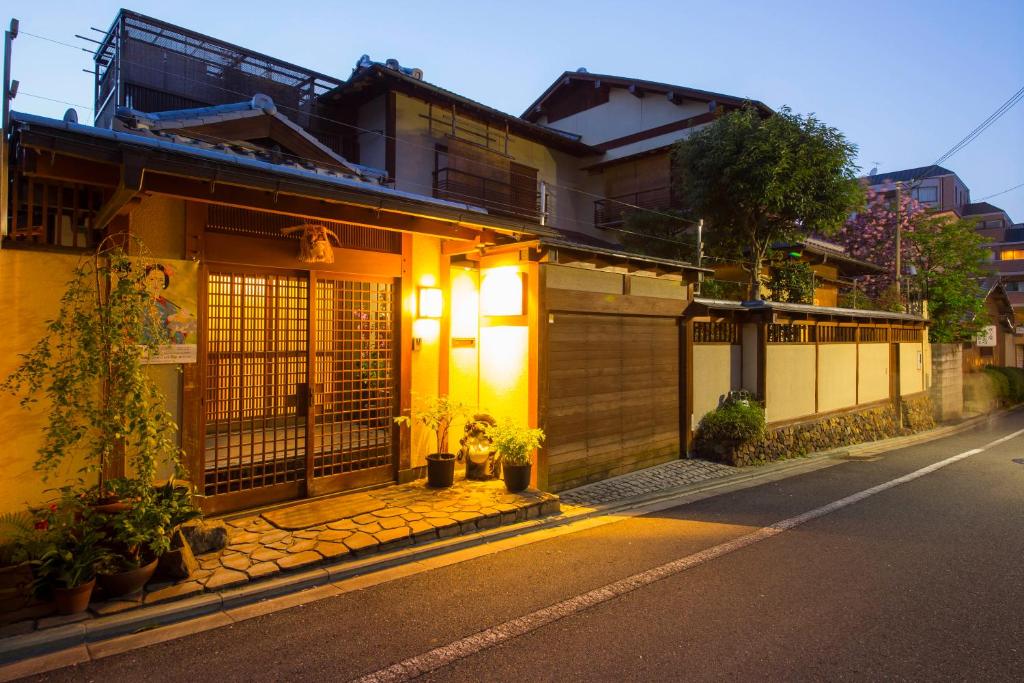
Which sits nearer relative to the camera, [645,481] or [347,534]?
[347,534]

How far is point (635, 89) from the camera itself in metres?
25.3

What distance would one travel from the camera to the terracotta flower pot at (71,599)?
15.6 ft

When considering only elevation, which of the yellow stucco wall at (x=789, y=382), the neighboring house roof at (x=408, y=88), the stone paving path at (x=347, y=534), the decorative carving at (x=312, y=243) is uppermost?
the neighboring house roof at (x=408, y=88)

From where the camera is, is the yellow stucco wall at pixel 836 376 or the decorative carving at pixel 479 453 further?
the yellow stucco wall at pixel 836 376

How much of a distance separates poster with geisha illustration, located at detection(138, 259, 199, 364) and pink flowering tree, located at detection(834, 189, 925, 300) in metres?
27.4

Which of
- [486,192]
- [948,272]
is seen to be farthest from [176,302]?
[948,272]

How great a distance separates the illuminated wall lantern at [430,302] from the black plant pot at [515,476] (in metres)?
2.58

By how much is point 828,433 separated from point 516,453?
11.0 metres

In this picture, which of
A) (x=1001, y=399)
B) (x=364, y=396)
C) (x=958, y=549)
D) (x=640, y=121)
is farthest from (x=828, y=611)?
(x=1001, y=399)

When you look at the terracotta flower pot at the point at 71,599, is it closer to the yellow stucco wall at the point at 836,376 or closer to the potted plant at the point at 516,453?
the potted plant at the point at 516,453

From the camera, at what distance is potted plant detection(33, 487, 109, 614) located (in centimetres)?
479

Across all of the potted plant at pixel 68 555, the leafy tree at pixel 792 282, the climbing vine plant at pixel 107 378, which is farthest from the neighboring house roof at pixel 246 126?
the leafy tree at pixel 792 282

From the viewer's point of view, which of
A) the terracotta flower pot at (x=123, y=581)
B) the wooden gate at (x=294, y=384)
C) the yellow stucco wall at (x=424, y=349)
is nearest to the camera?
the terracotta flower pot at (x=123, y=581)

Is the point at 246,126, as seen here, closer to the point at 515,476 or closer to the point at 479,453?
the point at 479,453
